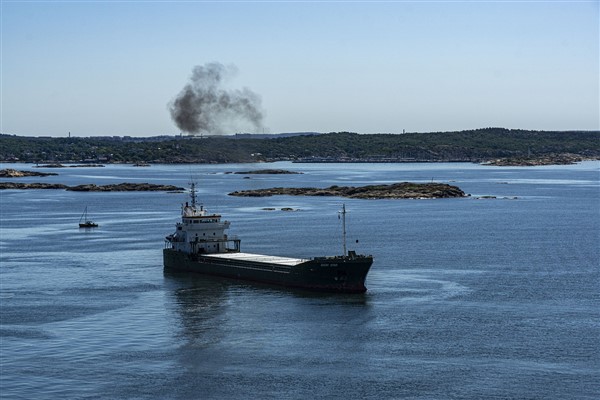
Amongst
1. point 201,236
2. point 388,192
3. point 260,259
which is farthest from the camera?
point 388,192

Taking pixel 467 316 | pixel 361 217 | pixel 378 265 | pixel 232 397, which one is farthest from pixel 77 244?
pixel 232 397

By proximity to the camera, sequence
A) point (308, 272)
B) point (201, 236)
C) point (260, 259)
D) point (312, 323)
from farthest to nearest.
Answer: point (201, 236) → point (260, 259) → point (308, 272) → point (312, 323)

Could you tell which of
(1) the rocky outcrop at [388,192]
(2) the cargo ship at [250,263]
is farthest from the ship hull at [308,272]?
(1) the rocky outcrop at [388,192]

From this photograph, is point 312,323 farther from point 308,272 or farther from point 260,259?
point 260,259

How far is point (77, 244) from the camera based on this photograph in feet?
339

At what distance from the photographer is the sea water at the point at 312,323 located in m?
45.3

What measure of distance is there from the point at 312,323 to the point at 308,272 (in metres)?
11.4

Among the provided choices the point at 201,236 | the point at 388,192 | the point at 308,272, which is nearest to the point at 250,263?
the point at 308,272

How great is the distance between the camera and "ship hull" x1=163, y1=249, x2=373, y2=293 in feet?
225

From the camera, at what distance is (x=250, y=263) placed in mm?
75000

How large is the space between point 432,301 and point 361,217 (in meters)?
71.0

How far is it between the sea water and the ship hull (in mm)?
1185

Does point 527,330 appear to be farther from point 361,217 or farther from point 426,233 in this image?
point 361,217

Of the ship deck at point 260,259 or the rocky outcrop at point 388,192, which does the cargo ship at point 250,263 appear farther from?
the rocky outcrop at point 388,192
